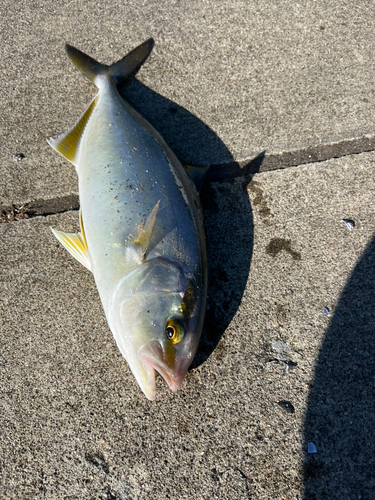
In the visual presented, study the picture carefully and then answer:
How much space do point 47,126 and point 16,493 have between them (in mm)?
2444

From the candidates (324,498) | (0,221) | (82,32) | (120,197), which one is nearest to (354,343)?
(324,498)

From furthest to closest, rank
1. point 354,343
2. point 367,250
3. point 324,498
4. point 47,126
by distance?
point 47,126 < point 367,250 < point 354,343 < point 324,498

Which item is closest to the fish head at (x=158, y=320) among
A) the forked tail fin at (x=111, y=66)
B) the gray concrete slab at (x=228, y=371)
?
the gray concrete slab at (x=228, y=371)

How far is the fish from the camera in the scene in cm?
183

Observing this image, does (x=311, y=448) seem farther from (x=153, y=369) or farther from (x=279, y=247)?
(x=279, y=247)

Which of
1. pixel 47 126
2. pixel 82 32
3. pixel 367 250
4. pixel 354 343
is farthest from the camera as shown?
pixel 82 32

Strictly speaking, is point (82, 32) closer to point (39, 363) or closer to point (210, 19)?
point (210, 19)

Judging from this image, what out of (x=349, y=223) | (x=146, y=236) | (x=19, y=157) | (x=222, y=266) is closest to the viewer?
(x=146, y=236)

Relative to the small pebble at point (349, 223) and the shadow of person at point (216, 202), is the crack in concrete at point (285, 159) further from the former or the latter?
the small pebble at point (349, 223)

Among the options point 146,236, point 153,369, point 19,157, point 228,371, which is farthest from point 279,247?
point 19,157

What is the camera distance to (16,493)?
6.32 ft

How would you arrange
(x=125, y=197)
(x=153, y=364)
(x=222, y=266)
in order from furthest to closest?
(x=222, y=266)
(x=125, y=197)
(x=153, y=364)

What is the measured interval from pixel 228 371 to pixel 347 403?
2.34 ft

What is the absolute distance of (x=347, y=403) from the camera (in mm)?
2082
